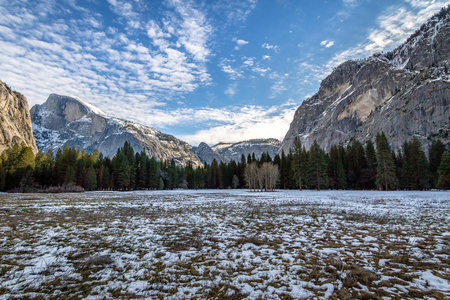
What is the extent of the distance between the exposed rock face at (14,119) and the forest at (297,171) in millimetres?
82672

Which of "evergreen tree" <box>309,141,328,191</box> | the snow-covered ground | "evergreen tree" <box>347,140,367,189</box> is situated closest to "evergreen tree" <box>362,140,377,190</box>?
"evergreen tree" <box>347,140,367,189</box>

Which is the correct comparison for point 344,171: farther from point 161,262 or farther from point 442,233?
point 161,262

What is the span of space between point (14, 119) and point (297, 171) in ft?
685

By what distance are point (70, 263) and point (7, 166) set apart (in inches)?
2908

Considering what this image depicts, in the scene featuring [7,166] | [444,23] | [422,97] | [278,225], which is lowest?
[278,225]

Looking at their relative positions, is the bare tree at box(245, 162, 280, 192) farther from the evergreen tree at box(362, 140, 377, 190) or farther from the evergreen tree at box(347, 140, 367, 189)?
the evergreen tree at box(362, 140, 377, 190)

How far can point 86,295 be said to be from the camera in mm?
4055

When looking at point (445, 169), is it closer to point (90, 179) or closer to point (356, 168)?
point (356, 168)

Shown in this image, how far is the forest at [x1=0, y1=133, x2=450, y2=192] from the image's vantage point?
180 feet

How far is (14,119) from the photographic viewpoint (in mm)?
159375

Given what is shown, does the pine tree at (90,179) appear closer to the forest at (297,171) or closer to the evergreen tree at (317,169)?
the forest at (297,171)

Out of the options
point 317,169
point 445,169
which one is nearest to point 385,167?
point 445,169

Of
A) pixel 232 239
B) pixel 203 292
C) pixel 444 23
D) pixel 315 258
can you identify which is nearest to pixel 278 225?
pixel 232 239

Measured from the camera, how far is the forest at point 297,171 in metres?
55.0
